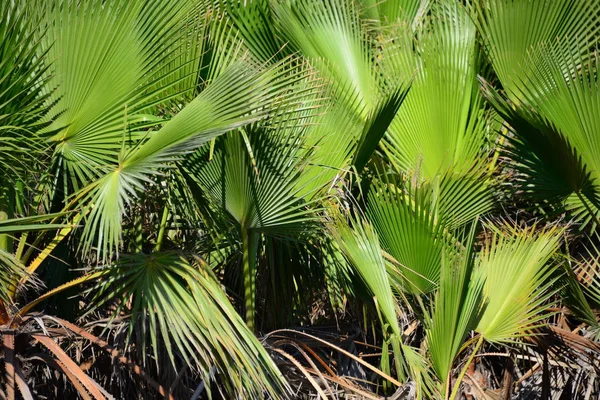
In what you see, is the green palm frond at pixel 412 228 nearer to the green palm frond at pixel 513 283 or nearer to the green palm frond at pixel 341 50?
the green palm frond at pixel 513 283

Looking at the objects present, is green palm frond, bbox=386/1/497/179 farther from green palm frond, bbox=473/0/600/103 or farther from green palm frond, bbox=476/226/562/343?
green palm frond, bbox=476/226/562/343

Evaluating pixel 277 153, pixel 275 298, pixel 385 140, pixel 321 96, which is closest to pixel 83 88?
pixel 277 153

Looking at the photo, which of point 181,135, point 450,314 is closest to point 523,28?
point 450,314

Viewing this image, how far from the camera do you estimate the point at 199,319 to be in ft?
11.6

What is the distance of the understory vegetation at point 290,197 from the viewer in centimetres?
362

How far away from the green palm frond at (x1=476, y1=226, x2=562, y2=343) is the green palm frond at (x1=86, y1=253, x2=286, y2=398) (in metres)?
1.12

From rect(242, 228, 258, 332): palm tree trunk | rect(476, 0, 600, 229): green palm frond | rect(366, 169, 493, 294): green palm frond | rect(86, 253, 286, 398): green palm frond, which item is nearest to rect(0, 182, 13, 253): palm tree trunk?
rect(86, 253, 286, 398): green palm frond

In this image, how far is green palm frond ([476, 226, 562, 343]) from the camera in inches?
160

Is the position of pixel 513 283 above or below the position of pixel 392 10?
below

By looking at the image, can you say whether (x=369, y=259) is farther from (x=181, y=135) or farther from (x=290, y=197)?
(x=181, y=135)

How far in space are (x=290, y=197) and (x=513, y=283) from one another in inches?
47.1

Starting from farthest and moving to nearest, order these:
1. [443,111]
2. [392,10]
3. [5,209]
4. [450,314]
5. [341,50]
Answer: [392,10] → [341,50] → [443,111] → [450,314] → [5,209]

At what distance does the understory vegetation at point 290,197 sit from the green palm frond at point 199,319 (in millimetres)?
13

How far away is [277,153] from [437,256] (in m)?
0.97
